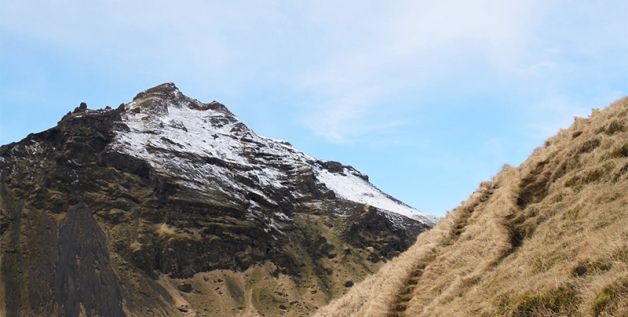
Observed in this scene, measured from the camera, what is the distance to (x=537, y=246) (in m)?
13.6

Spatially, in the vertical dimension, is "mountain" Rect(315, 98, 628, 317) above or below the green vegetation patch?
above

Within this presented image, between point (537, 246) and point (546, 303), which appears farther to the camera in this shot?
point (537, 246)

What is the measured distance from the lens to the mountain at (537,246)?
10.7 m

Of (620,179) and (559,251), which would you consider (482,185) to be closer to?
(620,179)

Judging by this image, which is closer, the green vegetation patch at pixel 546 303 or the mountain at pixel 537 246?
the green vegetation patch at pixel 546 303

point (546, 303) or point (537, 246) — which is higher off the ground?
point (537, 246)

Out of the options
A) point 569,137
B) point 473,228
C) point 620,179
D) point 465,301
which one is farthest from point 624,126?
point 465,301

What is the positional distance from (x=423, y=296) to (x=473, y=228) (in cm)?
313

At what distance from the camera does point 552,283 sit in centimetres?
1089

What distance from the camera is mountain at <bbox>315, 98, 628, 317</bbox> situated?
421 inches

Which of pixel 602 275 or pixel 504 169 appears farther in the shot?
pixel 504 169

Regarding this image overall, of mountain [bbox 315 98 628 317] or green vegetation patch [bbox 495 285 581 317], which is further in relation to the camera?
mountain [bbox 315 98 628 317]

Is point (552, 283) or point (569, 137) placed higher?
point (569, 137)

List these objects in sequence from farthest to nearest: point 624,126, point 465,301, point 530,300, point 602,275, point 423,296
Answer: point 624,126
point 423,296
point 465,301
point 530,300
point 602,275
